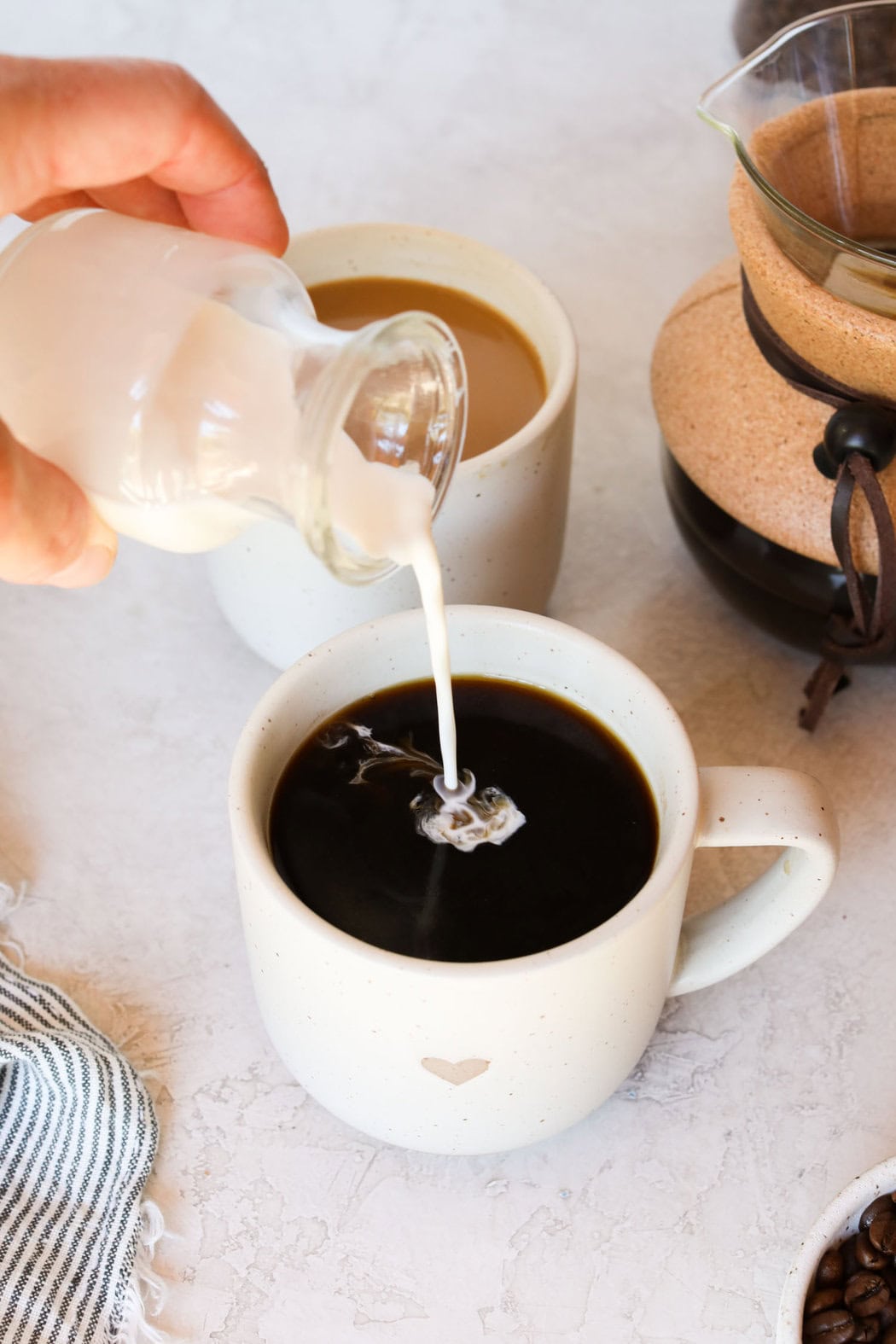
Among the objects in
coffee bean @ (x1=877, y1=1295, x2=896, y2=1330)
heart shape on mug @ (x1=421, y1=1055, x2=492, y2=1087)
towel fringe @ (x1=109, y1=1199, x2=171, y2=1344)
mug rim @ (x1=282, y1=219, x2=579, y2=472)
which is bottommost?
towel fringe @ (x1=109, y1=1199, x2=171, y2=1344)

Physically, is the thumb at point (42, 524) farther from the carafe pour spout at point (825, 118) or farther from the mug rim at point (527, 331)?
the carafe pour spout at point (825, 118)

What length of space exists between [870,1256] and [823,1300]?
2cm

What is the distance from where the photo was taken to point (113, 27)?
4.07 ft

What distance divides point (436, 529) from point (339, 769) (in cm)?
13

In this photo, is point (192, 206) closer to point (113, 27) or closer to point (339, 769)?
point (339, 769)

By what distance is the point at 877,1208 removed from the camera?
1.83 ft

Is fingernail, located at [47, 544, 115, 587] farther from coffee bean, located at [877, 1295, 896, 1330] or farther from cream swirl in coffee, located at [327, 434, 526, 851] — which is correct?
coffee bean, located at [877, 1295, 896, 1330]

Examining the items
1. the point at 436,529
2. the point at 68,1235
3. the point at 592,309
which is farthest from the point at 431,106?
the point at 68,1235

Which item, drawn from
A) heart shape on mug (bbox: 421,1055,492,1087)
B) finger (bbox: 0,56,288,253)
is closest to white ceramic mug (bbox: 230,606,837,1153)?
heart shape on mug (bbox: 421,1055,492,1087)

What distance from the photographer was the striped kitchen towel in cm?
58

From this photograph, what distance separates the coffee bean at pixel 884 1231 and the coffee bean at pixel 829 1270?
0.02m

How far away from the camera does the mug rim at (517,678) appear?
1.70 ft

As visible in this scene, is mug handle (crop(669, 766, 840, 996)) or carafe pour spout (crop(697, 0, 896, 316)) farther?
carafe pour spout (crop(697, 0, 896, 316))

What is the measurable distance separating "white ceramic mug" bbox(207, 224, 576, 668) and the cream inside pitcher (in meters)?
0.14
